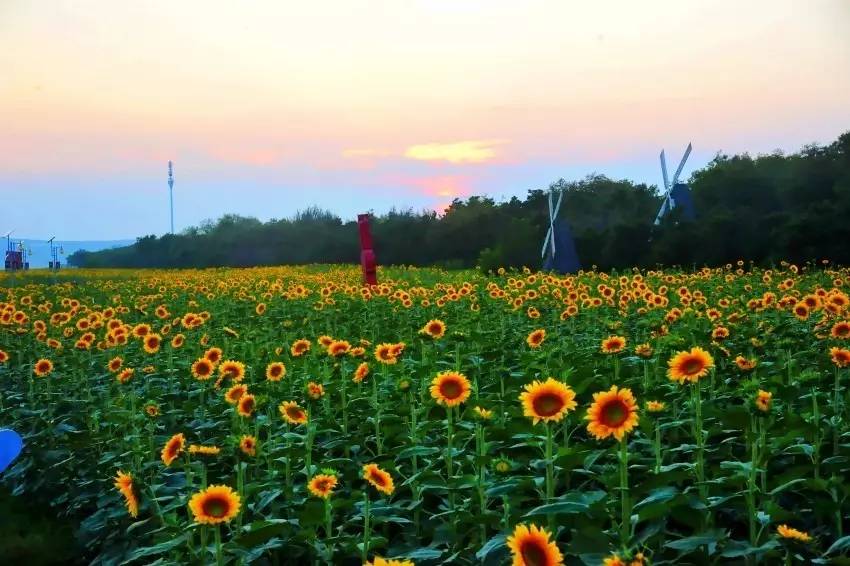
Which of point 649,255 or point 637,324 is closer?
point 637,324

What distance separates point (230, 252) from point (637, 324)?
3123cm

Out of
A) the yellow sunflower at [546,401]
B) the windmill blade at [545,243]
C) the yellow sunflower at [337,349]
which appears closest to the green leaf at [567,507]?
the yellow sunflower at [546,401]

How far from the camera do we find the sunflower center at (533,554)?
1839mm

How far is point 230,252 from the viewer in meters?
35.9

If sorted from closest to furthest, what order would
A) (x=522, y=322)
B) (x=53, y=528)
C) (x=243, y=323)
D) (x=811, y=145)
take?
(x=53, y=528) < (x=522, y=322) < (x=243, y=323) < (x=811, y=145)

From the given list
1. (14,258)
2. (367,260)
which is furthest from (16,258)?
(367,260)

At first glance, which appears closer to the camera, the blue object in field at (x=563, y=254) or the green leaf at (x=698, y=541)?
the green leaf at (x=698, y=541)

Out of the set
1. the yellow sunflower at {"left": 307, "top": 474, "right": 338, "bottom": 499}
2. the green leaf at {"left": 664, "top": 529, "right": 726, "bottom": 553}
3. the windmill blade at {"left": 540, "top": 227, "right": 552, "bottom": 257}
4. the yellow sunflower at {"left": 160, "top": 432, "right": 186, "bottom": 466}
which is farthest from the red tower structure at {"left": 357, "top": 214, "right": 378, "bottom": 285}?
the green leaf at {"left": 664, "top": 529, "right": 726, "bottom": 553}

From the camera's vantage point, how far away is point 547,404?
2.61m

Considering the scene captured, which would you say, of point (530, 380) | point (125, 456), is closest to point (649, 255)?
point (530, 380)

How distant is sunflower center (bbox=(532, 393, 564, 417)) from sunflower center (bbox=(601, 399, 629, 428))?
0.50 ft

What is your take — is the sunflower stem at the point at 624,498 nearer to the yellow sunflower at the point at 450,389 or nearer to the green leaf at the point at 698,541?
the green leaf at the point at 698,541

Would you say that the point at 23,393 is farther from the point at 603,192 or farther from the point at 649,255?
the point at 603,192

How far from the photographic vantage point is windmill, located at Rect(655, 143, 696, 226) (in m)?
20.9
